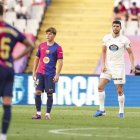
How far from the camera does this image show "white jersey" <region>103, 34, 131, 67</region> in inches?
789

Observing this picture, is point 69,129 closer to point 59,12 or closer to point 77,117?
point 77,117

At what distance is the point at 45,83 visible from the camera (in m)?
19.1

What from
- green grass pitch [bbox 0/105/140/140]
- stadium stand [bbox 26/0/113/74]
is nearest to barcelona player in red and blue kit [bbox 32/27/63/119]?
green grass pitch [bbox 0/105/140/140]

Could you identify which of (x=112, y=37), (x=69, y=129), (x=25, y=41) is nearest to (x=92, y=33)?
(x=112, y=37)

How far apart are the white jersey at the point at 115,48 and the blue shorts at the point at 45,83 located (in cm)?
178

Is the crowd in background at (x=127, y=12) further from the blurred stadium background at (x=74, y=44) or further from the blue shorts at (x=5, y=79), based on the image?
the blue shorts at (x=5, y=79)

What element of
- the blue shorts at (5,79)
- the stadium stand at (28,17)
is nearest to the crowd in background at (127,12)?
the stadium stand at (28,17)

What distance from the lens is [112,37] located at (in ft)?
66.2

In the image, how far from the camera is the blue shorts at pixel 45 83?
19.0 metres

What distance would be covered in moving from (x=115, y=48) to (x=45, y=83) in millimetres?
2009

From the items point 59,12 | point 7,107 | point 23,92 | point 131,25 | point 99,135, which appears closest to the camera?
point 7,107

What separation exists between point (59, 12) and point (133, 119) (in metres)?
17.7

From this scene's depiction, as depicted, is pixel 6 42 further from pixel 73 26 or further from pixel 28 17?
pixel 73 26

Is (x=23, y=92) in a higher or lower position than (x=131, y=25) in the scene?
lower
